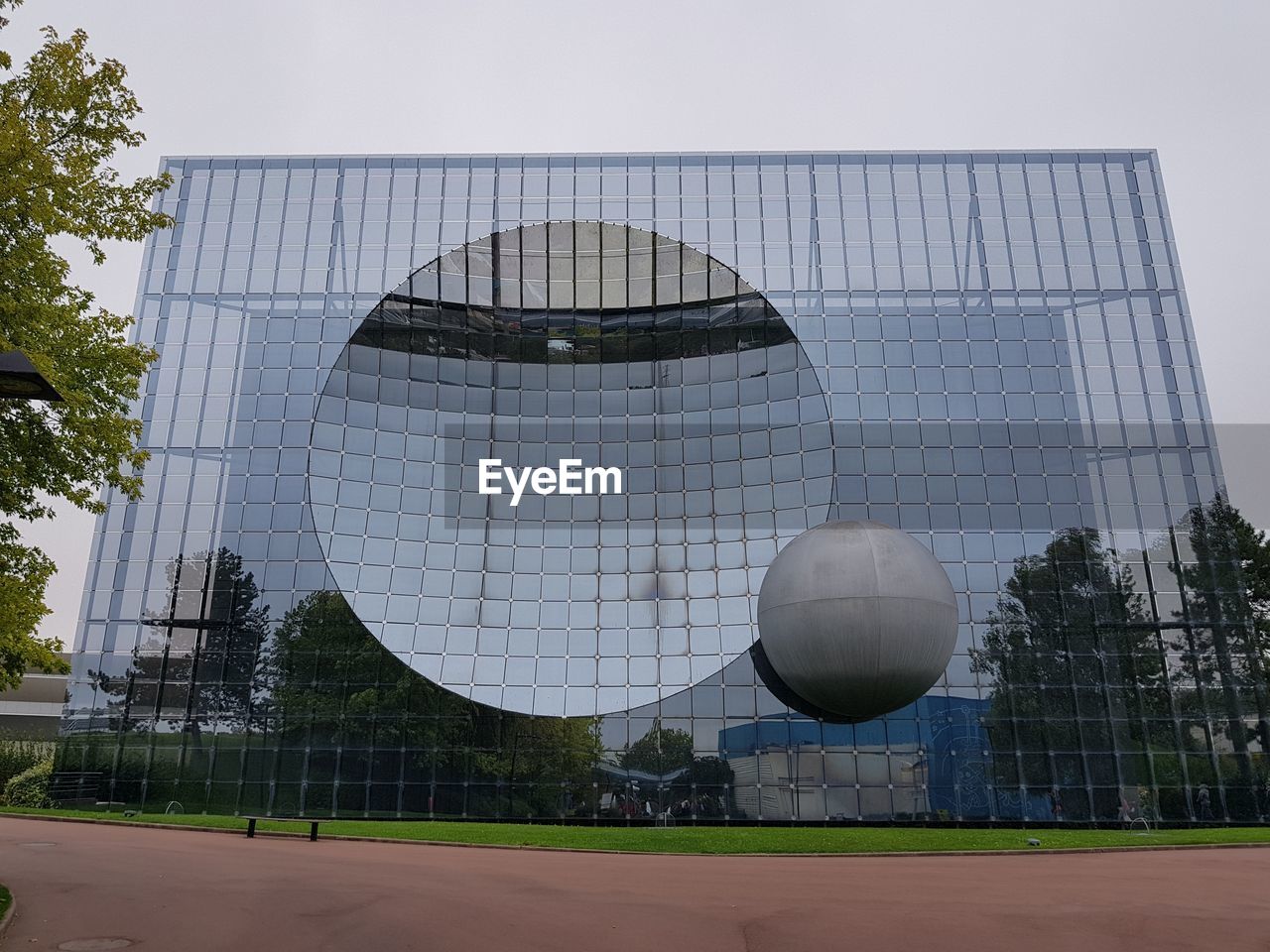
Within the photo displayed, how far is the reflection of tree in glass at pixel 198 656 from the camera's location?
1153 inches

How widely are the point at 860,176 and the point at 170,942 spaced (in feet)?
105

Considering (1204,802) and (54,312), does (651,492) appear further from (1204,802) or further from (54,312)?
(54,312)

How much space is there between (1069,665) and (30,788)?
31602 mm

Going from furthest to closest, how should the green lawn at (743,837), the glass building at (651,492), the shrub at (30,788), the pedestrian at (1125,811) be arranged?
1. the glass building at (651,492)
2. the shrub at (30,788)
3. the pedestrian at (1125,811)
4. the green lawn at (743,837)

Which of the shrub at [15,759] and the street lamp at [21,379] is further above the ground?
the street lamp at [21,379]

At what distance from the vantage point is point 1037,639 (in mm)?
29391

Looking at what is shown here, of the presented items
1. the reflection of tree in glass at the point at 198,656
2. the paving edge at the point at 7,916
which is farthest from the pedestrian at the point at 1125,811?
the paving edge at the point at 7,916

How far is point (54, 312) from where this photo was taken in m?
11.3

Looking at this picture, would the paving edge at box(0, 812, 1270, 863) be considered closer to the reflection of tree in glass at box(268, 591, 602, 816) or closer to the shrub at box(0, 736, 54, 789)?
the reflection of tree in glass at box(268, 591, 602, 816)

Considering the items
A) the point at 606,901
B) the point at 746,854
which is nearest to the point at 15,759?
the point at 746,854

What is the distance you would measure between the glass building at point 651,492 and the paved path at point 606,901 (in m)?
11.2

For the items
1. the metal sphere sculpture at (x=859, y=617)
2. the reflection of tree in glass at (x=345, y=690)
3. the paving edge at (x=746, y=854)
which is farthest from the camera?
the reflection of tree in glass at (x=345, y=690)

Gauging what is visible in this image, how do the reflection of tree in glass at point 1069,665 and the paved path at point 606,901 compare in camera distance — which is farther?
the reflection of tree in glass at point 1069,665

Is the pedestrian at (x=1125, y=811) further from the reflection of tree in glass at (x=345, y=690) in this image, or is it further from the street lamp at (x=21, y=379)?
the street lamp at (x=21, y=379)
